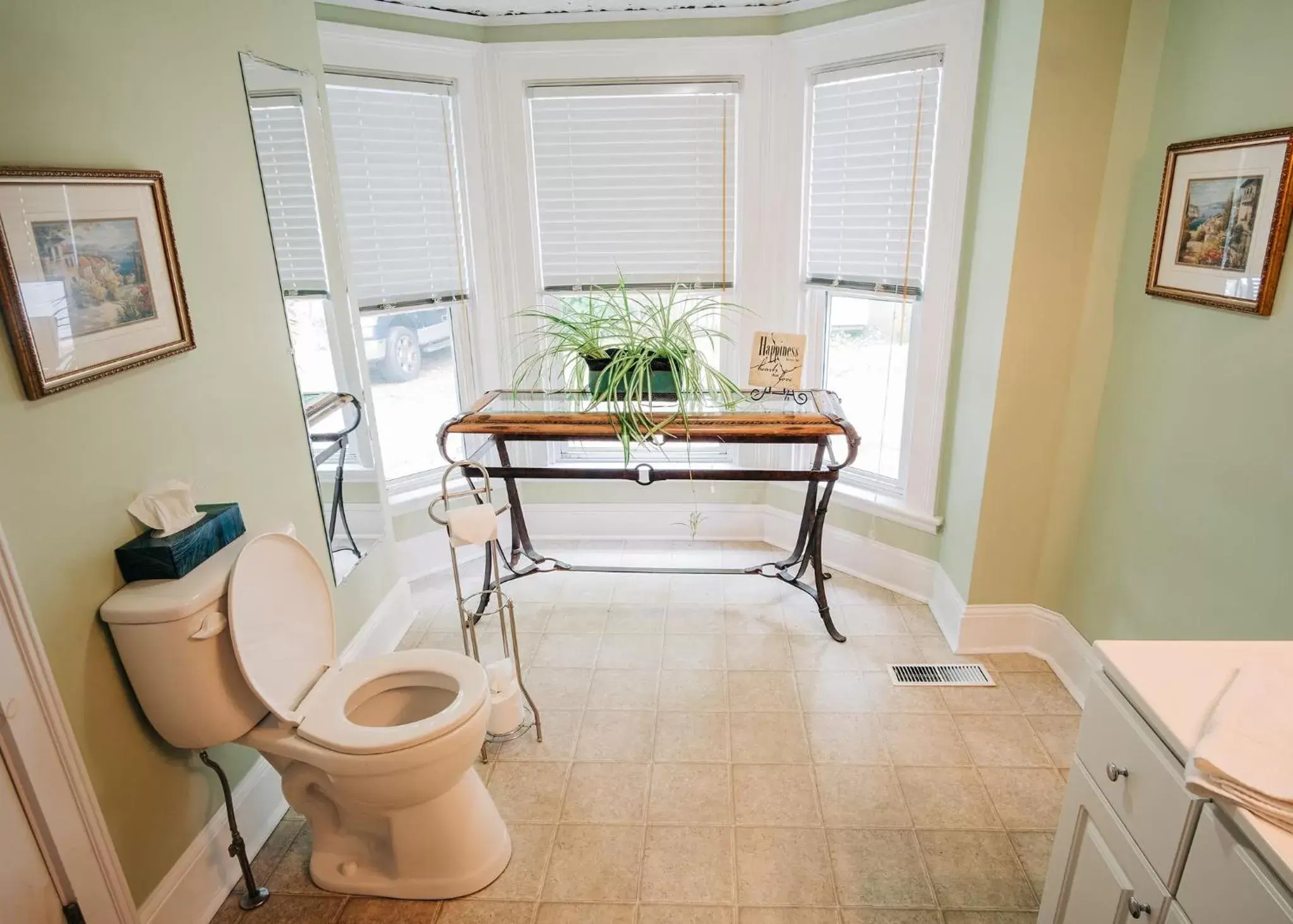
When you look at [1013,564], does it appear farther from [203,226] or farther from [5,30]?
[5,30]

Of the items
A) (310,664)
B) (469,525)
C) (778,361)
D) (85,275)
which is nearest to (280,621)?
(310,664)

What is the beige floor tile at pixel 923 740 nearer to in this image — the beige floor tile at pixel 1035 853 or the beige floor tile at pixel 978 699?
the beige floor tile at pixel 978 699

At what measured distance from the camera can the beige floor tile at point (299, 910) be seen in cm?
179

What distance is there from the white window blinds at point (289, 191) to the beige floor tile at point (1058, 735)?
267cm

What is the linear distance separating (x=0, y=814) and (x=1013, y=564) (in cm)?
281

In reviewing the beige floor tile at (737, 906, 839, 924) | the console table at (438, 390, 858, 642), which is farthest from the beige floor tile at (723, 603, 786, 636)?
the beige floor tile at (737, 906, 839, 924)

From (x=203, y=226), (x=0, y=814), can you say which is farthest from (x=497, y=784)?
(x=203, y=226)

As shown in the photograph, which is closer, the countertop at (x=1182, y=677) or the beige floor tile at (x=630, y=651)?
the countertop at (x=1182, y=677)

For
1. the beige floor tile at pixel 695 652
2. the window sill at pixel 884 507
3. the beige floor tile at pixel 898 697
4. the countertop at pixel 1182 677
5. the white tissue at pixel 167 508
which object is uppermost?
the white tissue at pixel 167 508

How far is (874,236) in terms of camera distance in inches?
117

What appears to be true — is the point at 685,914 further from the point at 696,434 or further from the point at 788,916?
the point at 696,434

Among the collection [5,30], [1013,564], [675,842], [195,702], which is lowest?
[675,842]

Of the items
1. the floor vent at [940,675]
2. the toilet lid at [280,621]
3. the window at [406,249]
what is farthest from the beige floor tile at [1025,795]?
the window at [406,249]

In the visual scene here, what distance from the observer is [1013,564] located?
2.68m
